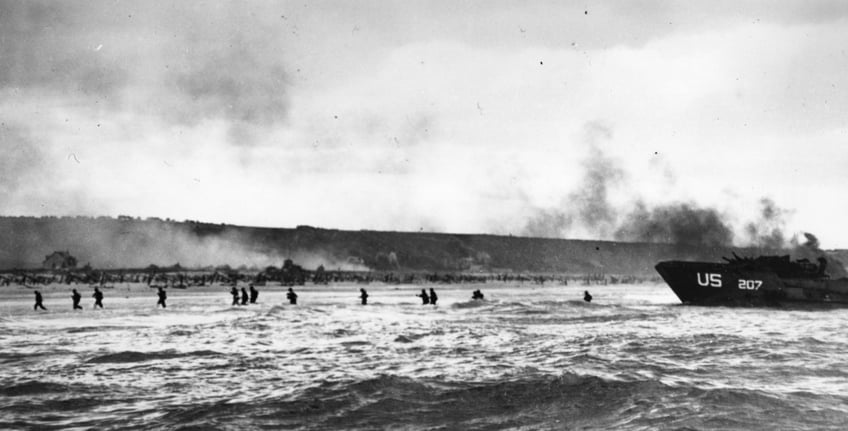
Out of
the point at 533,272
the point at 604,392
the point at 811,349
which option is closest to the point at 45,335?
the point at 604,392

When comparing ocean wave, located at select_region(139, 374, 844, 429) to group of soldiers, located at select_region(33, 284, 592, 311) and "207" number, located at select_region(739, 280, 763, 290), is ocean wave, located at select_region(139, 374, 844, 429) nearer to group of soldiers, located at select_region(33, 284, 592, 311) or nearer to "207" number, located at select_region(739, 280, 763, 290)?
group of soldiers, located at select_region(33, 284, 592, 311)

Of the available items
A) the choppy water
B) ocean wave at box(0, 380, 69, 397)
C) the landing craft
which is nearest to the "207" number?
the landing craft

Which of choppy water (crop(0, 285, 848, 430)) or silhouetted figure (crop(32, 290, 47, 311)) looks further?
silhouetted figure (crop(32, 290, 47, 311))

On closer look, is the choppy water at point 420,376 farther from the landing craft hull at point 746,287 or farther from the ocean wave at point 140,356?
the landing craft hull at point 746,287

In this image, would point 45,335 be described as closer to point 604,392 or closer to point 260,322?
point 260,322

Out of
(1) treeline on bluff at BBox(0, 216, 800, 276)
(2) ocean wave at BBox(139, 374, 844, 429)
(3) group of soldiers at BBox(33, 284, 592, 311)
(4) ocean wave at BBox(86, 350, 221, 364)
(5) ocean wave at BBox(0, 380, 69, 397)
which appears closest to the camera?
(2) ocean wave at BBox(139, 374, 844, 429)

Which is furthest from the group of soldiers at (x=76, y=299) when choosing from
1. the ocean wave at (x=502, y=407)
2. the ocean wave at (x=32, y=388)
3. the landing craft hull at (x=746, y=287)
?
the landing craft hull at (x=746, y=287)

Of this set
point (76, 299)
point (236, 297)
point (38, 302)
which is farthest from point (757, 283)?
point (38, 302)
